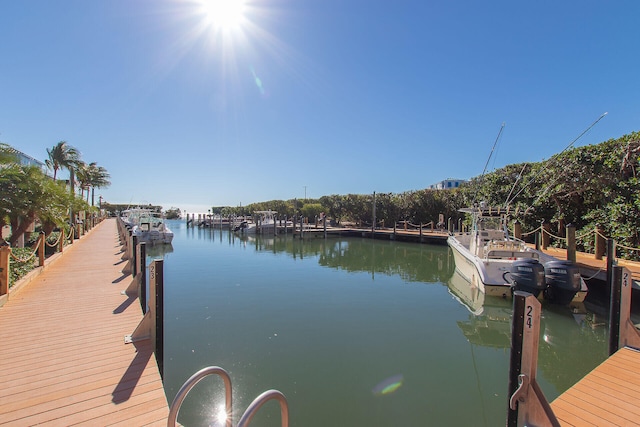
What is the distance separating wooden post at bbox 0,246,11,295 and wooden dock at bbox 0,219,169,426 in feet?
1.00

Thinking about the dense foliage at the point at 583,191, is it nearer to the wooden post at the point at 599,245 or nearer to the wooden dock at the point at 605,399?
the wooden post at the point at 599,245

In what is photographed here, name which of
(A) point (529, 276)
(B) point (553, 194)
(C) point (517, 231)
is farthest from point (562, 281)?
(C) point (517, 231)

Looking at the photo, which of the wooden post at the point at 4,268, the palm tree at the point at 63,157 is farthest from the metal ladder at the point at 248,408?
the palm tree at the point at 63,157

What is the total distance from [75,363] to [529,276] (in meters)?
9.34

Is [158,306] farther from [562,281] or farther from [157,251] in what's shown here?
[157,251]

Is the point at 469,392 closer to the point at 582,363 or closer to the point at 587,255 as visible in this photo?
the point at 582,363

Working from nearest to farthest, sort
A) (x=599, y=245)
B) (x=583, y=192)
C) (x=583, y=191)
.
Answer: (x=599, y=245) → (x=583, y=191) → (x=583, y=192)

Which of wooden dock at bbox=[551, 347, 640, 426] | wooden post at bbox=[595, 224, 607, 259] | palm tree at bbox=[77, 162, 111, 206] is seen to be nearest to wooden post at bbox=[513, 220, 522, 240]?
wooden post at bbox=[595, 224, 607, 259]

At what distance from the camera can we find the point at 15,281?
269 inches

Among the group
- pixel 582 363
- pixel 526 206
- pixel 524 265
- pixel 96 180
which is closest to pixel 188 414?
pixel 582 363

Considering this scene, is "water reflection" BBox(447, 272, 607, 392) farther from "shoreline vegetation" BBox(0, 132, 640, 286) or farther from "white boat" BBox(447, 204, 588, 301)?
"shoreline vegetation" BBox(0, 132, 640, 286)

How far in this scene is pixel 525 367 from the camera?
314 cm

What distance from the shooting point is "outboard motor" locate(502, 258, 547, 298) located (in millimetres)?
7910

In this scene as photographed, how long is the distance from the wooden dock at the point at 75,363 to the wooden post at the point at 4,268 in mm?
304
